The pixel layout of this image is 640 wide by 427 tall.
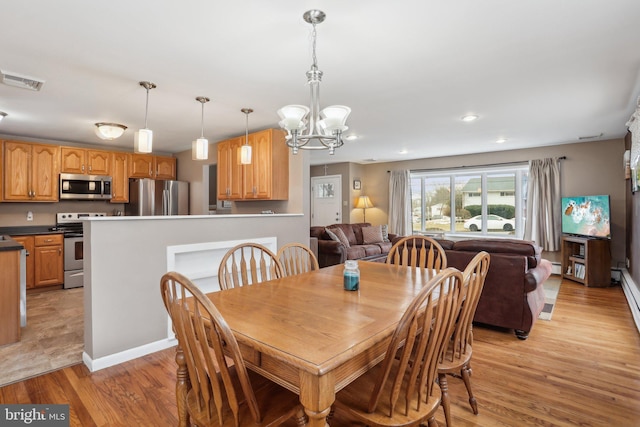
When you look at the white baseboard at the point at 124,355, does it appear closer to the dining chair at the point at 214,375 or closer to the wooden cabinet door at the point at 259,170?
the dining chair at the point at 214,375

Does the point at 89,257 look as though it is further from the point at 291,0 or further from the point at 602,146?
the point at 602,146

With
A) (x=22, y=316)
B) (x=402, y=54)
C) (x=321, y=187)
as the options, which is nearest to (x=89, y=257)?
(x=22, y=316)

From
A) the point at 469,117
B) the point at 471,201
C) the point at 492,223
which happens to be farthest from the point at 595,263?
the point at 469,117

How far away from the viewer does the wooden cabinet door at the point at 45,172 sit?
4.78 meters

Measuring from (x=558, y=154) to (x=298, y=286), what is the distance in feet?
19.9

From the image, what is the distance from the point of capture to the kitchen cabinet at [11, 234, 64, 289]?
4.55 meters

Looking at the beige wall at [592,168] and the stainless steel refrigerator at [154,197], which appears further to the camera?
the stainless steel refrigerator at [154,197]

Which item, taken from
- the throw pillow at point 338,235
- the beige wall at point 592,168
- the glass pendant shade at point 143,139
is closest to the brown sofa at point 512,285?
the throw pillow at point 338,235

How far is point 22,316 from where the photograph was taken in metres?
3.23

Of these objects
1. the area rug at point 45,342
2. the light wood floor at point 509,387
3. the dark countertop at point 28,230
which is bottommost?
the light wood floor at point 509,387

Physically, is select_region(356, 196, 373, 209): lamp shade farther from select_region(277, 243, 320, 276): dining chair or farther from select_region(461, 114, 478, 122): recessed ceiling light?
select_region(277, 243, 320, 276): dining chair

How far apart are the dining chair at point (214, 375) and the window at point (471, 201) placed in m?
6.56

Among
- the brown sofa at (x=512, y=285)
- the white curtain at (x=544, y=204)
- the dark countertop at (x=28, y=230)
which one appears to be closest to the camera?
the brown sofa at (x=512, y=285)

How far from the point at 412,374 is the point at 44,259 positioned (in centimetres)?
548
